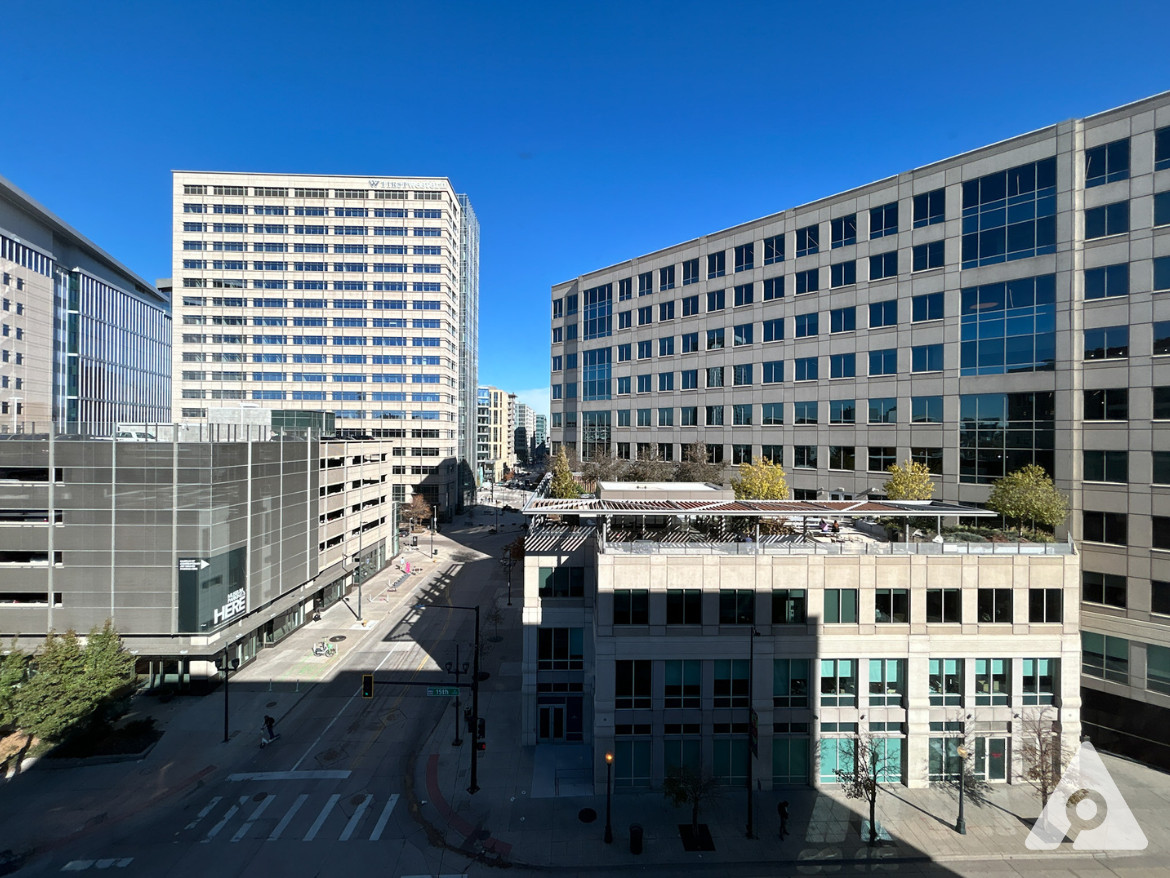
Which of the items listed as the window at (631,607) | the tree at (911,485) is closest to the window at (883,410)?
the tree at (911,485)

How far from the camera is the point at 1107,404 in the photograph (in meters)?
28.3

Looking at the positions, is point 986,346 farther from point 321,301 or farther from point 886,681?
point 321,301

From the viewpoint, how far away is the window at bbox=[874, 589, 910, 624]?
23188mm

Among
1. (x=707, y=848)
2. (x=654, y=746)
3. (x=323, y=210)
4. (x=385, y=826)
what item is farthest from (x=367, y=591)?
(x=323, y=210)

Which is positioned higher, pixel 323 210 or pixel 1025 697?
pixel 323 210

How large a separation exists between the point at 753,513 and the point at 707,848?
12.6 m

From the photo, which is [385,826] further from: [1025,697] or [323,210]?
[323,210]

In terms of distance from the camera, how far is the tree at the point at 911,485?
32094mm

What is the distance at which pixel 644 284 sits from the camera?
55.2 metres

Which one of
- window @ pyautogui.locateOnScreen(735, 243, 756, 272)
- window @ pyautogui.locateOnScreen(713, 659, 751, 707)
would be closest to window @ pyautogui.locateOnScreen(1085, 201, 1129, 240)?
window @ pyautogui.locateOnScreen(735, 243, 756, 272)

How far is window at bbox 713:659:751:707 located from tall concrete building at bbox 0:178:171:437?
5675 centimetres

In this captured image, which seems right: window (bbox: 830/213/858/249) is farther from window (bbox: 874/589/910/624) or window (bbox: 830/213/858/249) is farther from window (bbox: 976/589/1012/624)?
window (bbox: 874/589/910/624)

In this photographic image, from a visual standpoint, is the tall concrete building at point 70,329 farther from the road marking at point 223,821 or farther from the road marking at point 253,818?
the road marking at point 253,818

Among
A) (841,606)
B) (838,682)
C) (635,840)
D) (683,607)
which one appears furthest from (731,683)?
(635,840)
